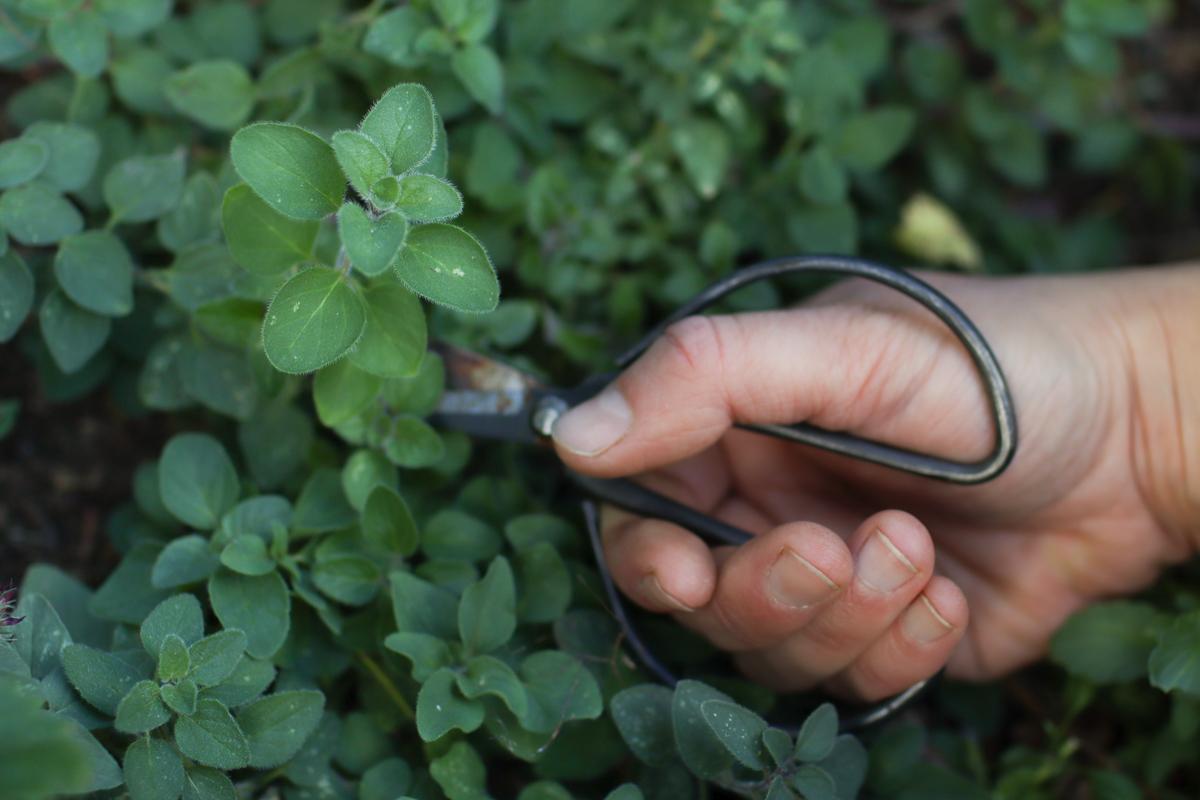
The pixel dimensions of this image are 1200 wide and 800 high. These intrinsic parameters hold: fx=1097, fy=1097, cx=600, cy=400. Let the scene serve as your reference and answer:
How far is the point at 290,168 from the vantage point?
1332 mm

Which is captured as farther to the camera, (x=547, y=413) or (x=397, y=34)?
(x=397, y=34)

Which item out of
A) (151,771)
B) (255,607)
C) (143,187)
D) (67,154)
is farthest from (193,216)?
(151,771)

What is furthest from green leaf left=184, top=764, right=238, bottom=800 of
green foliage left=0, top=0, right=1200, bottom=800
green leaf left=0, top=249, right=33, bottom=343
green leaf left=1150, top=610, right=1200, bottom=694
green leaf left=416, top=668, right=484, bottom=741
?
green leaf left=1150, top=610, right=1200, bottom=694

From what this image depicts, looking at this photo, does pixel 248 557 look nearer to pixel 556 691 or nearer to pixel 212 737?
pixel 212 737

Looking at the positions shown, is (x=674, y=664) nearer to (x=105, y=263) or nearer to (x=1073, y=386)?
(x=1073, y=386)

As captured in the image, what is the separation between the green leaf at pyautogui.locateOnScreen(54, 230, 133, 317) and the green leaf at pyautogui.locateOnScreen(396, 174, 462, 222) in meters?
0.56

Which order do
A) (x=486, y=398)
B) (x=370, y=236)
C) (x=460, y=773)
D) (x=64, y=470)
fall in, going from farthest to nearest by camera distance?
(x=64, y=470), (x=486, y=398), (x=460, y=773), (x=370, y=236)

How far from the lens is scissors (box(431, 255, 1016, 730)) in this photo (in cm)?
157

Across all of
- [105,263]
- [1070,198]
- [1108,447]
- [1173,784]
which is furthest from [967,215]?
[105,263]

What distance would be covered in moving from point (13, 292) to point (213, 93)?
49 centimetres

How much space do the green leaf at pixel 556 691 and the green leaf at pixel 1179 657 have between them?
0.82 metres

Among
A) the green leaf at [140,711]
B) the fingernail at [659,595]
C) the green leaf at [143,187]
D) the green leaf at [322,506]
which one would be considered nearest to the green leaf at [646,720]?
the fingernail at [659,595]

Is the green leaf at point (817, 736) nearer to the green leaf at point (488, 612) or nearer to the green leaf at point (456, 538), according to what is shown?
the green leaf at point (488, 612)

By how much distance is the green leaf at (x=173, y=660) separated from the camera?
4.33 feet
